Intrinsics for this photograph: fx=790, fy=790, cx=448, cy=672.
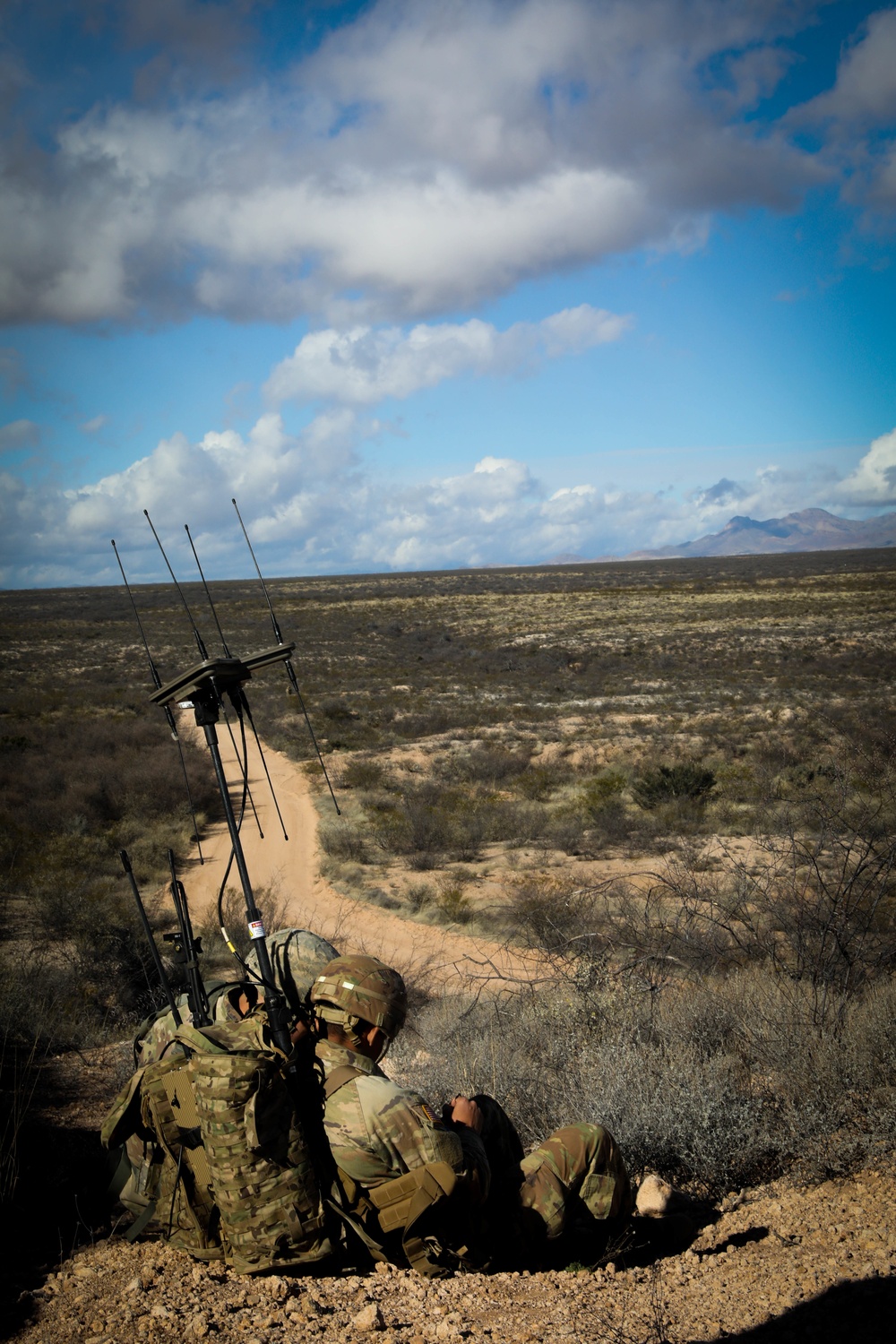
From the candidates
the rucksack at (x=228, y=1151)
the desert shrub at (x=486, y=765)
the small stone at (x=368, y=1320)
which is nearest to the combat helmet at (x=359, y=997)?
the rucksack at (x=228, y=1151)

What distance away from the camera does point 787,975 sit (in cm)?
554

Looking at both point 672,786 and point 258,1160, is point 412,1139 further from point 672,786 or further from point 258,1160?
point 672,786

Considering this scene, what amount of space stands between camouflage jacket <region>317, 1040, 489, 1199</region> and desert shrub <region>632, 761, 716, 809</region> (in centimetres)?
1042

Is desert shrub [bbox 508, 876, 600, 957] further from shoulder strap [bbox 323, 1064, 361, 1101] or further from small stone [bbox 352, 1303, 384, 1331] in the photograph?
small stone [bbox 352, 1303, 384, 1331]

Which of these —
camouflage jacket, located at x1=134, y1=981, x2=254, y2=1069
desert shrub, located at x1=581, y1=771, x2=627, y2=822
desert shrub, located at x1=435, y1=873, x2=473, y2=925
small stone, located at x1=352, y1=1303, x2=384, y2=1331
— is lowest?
desert shrub, located at x1=581, y1=771, x2=627, y2=822

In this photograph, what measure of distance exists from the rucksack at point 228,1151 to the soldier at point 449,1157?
0.16 m

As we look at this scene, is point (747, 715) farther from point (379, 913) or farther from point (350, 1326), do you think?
point (350, 1326)

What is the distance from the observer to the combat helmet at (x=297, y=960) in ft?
12.8

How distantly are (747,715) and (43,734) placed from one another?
56.3ft

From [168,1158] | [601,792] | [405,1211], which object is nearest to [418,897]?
[601,792]

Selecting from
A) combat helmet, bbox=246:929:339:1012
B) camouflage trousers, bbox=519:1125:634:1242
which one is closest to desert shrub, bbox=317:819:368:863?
combat helmet, bbox=246:929:339:1012

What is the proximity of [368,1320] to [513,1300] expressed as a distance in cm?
59

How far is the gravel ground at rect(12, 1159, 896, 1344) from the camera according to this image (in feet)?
8.77

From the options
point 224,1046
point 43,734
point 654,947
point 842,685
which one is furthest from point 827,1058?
point 842,685
